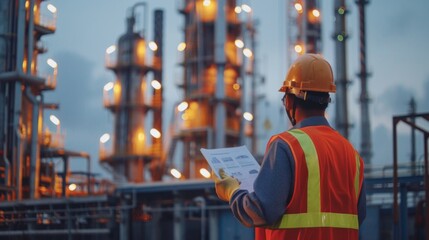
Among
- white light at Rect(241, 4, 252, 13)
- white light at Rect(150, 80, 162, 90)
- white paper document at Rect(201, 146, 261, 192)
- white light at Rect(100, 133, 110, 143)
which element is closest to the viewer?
white paper document at Rect(201, 146, 261, 192)

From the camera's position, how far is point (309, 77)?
3422 millimetres

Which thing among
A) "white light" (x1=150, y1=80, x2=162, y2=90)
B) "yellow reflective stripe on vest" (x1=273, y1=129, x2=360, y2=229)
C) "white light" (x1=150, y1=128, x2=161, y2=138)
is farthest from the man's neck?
"white light" (x1=150, y1=80, x2=162, y2=90)

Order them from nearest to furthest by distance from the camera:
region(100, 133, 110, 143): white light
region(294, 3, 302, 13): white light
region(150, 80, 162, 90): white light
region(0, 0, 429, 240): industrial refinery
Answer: region(0, 0, 429, 240): industrial refinery → region(100, 133, 110, 143): white light → region(150, 80, 162, 90): white light → region(294, 3, 302, 13): white light

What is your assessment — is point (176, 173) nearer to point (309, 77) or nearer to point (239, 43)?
point (239, 43)

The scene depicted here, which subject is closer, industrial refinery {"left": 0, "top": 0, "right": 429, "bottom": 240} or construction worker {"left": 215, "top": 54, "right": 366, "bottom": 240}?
construction worker {"left": 215, "top": 54, "right": 366, "bottom": 240}

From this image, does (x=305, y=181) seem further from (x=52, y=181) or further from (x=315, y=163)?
(x=52, y=181)

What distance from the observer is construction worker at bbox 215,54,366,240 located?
3205 mm

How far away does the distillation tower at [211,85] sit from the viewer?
34.8 meters

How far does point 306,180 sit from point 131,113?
34566 millimetres

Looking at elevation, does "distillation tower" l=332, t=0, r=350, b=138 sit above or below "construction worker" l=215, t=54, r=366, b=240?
above

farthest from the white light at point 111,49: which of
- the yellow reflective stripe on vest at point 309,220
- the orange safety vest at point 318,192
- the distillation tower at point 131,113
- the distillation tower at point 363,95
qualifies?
the yellow reflective stripe on vest at point 309,220

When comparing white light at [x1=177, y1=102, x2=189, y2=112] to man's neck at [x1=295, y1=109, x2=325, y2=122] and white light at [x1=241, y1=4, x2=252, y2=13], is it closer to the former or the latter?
white light at [x1=241, y1=4, x2=252, y2=13]

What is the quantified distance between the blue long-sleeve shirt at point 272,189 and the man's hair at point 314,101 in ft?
0.91

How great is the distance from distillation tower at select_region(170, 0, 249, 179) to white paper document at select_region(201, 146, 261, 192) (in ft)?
100
